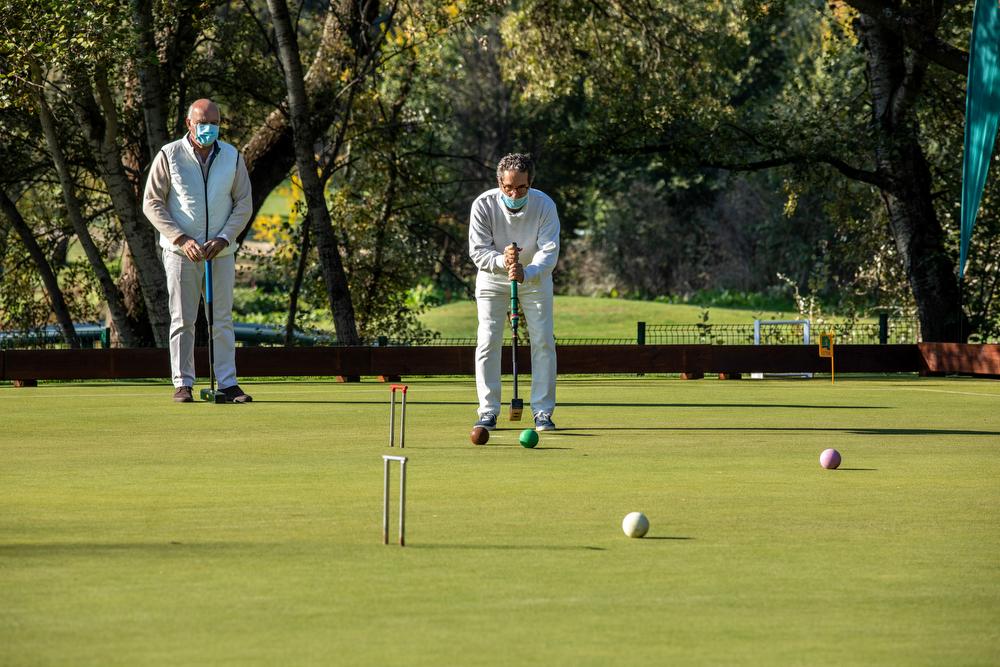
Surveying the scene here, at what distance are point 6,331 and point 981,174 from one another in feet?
48.4

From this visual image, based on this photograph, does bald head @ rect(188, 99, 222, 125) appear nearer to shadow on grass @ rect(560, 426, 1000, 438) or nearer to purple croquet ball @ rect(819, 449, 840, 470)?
shadow on grass @ rect(560, 426, 1000, 438)

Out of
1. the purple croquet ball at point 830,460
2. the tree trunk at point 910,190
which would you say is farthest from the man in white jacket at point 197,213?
the tree trunk at point 910,190

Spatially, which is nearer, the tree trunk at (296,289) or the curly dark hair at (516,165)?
the curly dark hair at (516,165)

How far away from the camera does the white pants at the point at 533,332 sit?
8945 millimetres

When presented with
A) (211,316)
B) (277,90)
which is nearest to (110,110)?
(277,90)

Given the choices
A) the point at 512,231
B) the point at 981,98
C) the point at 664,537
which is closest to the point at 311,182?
the point at 512,231

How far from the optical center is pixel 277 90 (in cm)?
1941

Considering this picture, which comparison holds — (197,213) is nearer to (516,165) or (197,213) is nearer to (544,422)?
(516,165)

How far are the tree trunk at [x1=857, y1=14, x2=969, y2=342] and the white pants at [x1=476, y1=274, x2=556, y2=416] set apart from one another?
33.7ft

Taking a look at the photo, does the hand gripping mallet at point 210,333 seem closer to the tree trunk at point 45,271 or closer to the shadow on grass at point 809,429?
the shadow on grass at point 809,429

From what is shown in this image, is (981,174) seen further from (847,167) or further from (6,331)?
(6,331)

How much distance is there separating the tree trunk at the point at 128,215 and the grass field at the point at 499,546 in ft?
23.4

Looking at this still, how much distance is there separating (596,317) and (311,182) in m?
17.5

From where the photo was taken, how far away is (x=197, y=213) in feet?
34.3
